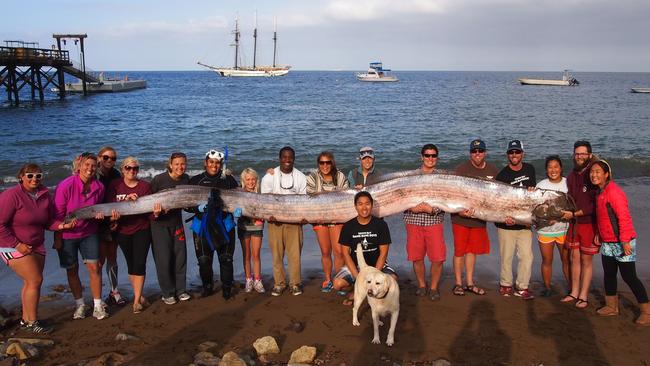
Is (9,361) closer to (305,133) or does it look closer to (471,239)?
(471,239)

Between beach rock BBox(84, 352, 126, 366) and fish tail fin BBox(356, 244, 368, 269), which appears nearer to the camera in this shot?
beach rock BBox(84, 352, 126, 366)

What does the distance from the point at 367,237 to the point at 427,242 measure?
1.08 m

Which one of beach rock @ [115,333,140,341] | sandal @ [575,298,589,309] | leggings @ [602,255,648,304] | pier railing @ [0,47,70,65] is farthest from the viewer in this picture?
pier railing @ [0,47,70,65]

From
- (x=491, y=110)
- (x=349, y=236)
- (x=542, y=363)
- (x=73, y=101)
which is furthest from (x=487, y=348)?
(x=73, y=101)

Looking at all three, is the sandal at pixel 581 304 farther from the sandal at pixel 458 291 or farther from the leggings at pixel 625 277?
the sandal at pixel 458 291

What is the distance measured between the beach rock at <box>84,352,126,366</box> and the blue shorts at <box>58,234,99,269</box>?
142cm

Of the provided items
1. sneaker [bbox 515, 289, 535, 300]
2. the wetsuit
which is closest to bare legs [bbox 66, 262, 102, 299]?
the wetsuit

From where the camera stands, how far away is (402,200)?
6.75 meters

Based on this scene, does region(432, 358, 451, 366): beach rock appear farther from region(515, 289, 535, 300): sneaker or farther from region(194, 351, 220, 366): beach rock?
region(515, 289, 535, 300): sneaker

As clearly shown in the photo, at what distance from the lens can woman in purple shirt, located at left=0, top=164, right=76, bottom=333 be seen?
219 inches

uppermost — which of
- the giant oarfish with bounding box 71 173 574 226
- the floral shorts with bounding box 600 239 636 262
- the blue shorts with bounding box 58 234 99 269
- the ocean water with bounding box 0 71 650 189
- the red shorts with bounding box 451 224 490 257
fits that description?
the giant oarfish with bounding box 71 173 574 226

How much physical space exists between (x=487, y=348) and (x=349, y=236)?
1949 millimetres

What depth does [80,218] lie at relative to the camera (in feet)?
19.8

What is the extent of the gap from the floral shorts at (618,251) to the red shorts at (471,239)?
55.7 inches
